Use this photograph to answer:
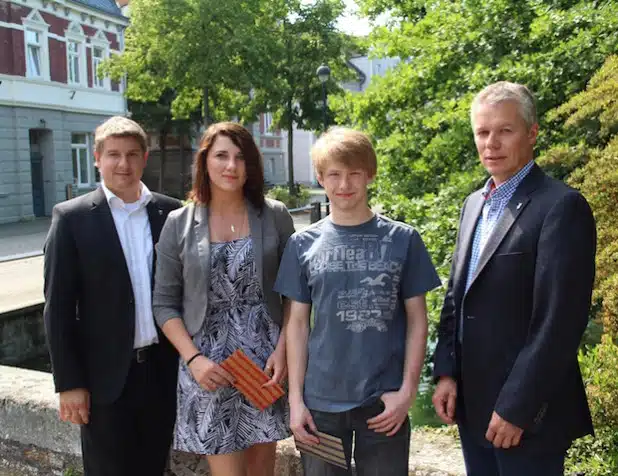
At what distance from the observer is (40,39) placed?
85.9 feet

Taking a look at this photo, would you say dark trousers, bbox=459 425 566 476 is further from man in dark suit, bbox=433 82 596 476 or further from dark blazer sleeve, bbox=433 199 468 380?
dark blazer sleeve, bbox=433 199 468 380

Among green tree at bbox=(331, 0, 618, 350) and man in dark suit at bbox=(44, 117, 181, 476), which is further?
green tree at bbox=(331, 0, 618, 350)

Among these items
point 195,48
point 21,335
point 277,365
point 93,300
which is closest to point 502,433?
point 277,365

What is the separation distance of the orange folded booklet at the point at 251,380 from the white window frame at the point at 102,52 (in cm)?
2916

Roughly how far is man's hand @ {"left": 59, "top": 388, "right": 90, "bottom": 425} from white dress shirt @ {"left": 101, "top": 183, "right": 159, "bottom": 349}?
0.97 ft

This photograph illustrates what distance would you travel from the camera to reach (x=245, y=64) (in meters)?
28.3

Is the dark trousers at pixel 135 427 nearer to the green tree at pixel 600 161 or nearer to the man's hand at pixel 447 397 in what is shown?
the man's hand at pixel 447 397

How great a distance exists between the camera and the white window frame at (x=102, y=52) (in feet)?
97.5

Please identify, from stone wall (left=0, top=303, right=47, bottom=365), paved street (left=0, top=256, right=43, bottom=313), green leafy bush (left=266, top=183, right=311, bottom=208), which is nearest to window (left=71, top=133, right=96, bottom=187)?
green leafy bush (left=266, top=183, right=311, bottom=208)

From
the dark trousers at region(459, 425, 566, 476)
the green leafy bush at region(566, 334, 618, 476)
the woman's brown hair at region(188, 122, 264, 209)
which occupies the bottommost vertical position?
the green leafy bush at region(566, 334, 618, 476)

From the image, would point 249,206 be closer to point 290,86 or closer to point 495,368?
point 495,368

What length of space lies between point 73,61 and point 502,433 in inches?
1161

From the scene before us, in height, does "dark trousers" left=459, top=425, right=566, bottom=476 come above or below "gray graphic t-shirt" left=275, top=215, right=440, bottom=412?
below

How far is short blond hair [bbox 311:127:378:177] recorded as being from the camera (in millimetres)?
2453
